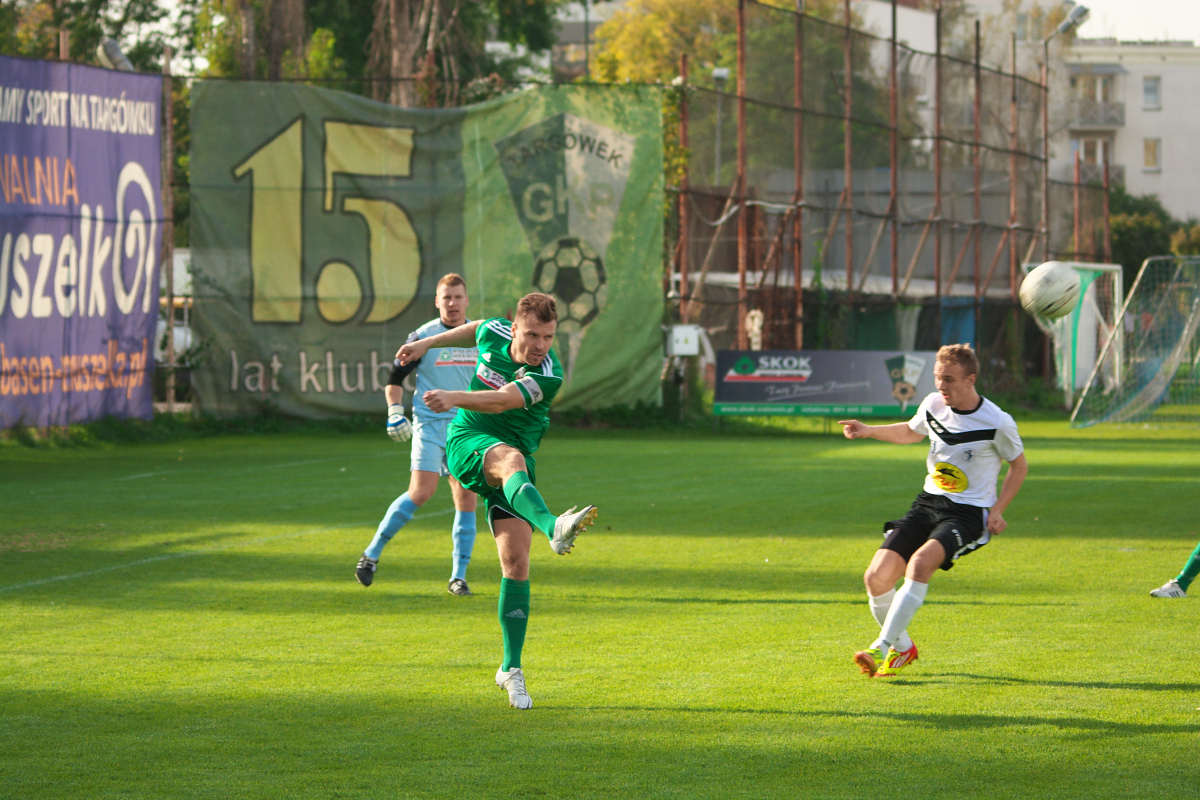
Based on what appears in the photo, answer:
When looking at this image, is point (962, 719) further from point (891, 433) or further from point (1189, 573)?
point (1189, 573)

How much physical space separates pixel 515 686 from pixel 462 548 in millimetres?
3427

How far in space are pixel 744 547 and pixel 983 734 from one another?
6.09 meters

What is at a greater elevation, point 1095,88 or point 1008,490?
point 1095,88

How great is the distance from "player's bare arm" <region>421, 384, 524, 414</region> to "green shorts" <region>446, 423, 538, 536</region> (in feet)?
0.69

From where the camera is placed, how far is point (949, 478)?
24.1 feet

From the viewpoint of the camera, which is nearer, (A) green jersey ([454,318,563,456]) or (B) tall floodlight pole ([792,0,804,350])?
(A) green jersey ([454,318,563,456])

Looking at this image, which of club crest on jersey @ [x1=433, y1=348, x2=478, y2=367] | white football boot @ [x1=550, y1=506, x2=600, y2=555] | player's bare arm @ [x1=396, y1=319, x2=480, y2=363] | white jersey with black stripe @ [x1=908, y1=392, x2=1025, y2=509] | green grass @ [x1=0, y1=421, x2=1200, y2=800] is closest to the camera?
green grass @ [x1=0, y1=421, x2=1200, y2=800]

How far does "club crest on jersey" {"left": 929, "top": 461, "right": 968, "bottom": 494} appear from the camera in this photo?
7.33 m

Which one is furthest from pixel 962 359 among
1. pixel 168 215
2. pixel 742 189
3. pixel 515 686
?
pixel 742 189

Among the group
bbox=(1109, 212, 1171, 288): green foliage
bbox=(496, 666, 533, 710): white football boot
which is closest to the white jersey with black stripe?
bbox=(496, 666, 533, 710): white football boot

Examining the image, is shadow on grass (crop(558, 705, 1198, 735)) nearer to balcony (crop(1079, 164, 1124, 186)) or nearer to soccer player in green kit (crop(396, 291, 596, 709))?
soccer player in green kit (crop(396, 291, 596, 709))

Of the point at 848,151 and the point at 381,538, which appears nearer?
the point at 381,538

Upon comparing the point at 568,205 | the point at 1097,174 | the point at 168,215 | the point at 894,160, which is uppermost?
the point at 1097,174

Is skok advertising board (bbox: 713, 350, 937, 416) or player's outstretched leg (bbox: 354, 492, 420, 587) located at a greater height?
skok advertising board (bbox: 713, 350, 937, 416)
